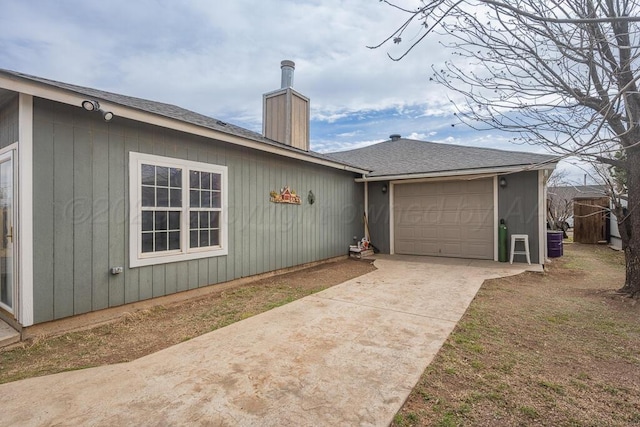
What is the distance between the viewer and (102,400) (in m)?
2.11

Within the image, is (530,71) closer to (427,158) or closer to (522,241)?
(522,241)

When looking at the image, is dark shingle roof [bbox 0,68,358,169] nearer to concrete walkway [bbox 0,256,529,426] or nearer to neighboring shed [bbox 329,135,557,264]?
concrete walkway [bbox 0,256,529,426]

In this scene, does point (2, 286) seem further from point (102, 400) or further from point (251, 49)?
point (251, 49)

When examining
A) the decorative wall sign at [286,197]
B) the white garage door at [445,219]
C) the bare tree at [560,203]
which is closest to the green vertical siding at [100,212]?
the decorative wall sign at [286,197]

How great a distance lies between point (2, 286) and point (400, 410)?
4605mm

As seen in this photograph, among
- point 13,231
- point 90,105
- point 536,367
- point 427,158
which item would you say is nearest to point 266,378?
point 536,367

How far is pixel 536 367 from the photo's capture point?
258 cm

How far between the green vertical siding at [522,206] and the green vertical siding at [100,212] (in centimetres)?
614

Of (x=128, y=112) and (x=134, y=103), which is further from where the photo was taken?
(x=134, y=103)

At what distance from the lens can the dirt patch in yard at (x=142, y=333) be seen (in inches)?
108

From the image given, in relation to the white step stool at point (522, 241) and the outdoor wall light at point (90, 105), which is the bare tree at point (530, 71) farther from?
the white step stool at point (522, 241)

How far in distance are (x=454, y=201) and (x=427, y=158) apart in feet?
6.16

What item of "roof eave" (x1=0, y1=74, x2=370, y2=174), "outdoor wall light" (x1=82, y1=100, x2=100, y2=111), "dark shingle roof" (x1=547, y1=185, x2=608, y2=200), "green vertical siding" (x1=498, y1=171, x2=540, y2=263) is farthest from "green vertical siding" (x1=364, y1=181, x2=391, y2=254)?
"outdoor wall light" (x1=82, y1=100, x2=100, y2=111)

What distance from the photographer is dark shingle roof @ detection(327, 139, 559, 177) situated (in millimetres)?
7770
